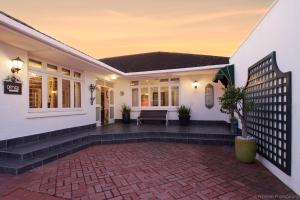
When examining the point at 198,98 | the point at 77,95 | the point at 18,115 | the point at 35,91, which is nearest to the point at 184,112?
the point at 198,98

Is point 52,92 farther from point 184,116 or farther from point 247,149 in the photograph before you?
point 247,149

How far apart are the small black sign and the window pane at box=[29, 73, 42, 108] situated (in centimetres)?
58

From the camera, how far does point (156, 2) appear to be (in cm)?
690

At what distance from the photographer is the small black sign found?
16.7ft

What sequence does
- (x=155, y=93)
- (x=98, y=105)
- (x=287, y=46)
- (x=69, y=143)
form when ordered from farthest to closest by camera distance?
(x=155, y=93) → (x=98, y=105) → (x=69, y=143) → (x=287, y=46)

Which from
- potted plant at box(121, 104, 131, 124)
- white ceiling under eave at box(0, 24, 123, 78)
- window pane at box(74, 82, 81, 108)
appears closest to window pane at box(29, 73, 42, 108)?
white ceiling under eave at box(0, 24, 123, 78)

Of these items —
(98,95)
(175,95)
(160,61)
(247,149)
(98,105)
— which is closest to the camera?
(247,149)

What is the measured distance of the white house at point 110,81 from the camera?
11.8 ft

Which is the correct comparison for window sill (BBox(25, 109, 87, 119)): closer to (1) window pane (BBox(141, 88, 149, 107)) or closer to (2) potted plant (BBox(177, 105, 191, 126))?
(1) window pane (BBox(141, 88, 149, 107))

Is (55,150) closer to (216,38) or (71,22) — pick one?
(71,22)

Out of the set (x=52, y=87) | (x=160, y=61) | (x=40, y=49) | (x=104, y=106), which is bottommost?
(x=104, y=106)

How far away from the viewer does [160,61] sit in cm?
1248

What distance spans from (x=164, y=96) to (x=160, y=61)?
2615mm

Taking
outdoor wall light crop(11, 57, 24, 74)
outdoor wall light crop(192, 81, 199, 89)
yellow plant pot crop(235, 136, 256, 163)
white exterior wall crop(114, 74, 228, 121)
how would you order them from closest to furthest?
1. yellow plant pot crop(235, 136, 256, 163)
2. outdoor wall light crop(11, 57, 24, 74)
3. white exterior wall crop(114, 74, 228, 121)
4. outdoor wall light crop(192, 81, 199, 89)
